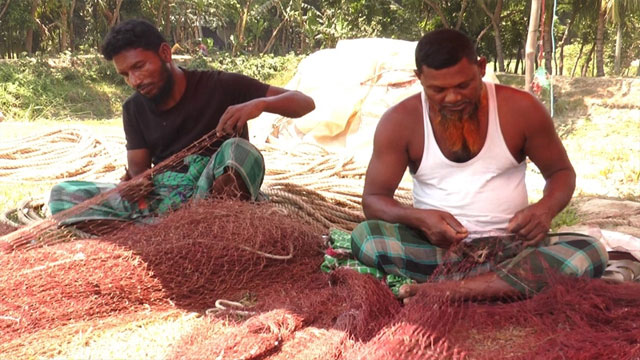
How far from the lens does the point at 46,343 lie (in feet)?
7.29

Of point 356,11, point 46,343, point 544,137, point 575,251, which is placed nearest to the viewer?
point 46,343

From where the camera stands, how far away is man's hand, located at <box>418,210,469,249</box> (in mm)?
2455

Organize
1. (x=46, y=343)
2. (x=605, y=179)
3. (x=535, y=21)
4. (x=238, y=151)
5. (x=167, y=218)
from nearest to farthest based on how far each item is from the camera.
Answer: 1. (x=46, y=343)
2. (x=167, y=218)
3. (x=238, y=151)
4. (x=605, y=179)
5. (x=535, y=21)

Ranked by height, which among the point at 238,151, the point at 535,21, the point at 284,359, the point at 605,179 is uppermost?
the point at 535,21

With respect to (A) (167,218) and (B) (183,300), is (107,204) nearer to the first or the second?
(A) (167,218)

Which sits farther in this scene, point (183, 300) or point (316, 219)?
point (316, 219)

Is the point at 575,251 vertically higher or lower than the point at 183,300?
higher

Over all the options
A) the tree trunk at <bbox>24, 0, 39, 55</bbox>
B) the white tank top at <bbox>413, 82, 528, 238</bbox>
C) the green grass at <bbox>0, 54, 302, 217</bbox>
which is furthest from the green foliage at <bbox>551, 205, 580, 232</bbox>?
the tree trunk at <bbox>24, 0, 39, 55</bbox>

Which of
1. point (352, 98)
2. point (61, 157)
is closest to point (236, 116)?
point (61, 157)

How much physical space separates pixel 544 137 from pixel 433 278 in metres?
0.74

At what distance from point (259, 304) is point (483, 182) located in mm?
1012

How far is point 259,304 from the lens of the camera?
2.53 meters

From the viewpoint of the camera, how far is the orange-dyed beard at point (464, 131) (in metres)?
2.65

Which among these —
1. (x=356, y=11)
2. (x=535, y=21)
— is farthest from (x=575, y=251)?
(x=356, y=11)
